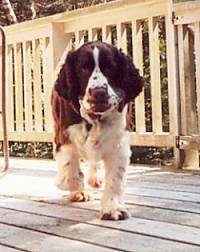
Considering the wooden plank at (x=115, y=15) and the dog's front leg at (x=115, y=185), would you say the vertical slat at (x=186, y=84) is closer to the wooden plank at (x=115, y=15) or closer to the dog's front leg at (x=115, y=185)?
the wooden plank at (x=115, y=15)

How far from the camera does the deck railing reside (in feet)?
15.1

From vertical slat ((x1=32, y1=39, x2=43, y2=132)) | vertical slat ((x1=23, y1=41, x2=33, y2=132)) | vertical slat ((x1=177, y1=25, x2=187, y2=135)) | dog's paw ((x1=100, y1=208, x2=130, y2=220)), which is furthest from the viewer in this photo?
vertical slat ((x1=23, y1=41, x2=33, y2=132))

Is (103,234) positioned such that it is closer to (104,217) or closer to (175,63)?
(104,217)

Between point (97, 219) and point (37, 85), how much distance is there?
325cm

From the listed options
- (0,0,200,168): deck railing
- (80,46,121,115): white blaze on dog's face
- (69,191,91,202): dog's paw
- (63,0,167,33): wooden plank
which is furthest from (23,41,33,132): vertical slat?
(80,46,121,115): white blaze on dog's face

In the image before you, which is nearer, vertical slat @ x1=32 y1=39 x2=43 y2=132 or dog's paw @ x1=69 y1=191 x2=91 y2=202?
dog's paw @ x1=69 y1=191 x2=91 y2=202

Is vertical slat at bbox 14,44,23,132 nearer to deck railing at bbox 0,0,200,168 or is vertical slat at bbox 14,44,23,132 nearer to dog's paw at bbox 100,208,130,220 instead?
deck railing at bbox 0,0,200,168

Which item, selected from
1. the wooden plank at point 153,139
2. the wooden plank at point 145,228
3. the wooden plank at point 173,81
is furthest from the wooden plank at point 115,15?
the wooden plank at point 145,228

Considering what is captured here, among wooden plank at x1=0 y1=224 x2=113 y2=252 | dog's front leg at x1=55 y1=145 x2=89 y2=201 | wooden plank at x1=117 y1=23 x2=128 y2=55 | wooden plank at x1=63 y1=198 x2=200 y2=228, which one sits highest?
wooden plank at x1=117 y1=23 x2=128 y2=55

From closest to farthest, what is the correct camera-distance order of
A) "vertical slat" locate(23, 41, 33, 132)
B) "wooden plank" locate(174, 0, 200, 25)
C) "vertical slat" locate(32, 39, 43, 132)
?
"wooden plank" locate(174, 0, 200, 25) → "vertical slat" locate(32, 39, 43, 132) → "vertical slat" locate(23, 41, 33, 132)

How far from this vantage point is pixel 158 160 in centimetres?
680

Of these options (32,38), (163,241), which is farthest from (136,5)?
(163,241)

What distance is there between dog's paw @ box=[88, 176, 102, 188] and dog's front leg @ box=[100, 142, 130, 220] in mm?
592

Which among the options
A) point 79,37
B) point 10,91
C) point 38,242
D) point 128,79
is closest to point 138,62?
point 79,37
